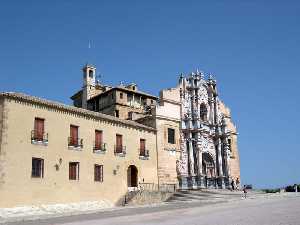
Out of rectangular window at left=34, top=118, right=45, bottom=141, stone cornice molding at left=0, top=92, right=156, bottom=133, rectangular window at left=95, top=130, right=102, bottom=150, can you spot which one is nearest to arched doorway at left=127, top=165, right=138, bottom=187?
stone cornice molding at left=0, top=92, right=156, bottom=133

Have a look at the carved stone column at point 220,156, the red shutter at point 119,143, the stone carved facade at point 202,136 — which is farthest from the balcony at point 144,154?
the carved stone column at point 220,156

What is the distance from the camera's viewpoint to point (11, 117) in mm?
27406

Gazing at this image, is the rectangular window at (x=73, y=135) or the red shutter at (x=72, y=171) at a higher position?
the rectangular window at (x=73, y=135)

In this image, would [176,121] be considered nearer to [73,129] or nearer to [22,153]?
[73,129]

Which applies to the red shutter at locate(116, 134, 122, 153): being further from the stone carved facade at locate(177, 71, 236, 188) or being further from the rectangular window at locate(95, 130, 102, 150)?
the stone carved facade at locate(177, 71, 236, 188)

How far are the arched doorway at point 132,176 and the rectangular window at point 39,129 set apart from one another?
10.2 meters

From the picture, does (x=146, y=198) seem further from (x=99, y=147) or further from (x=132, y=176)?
(x=99, y=147)

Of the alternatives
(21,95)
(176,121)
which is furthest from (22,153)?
(176,121)

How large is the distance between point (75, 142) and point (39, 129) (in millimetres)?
3414

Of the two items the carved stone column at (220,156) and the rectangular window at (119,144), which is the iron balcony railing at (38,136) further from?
the carved stone column at (220,156)

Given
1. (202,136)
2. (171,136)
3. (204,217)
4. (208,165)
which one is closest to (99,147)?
(171,136)

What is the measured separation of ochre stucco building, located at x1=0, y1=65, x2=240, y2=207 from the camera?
27.7 metres

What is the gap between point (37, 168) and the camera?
93.7 feet

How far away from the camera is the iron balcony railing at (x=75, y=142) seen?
102 ft
